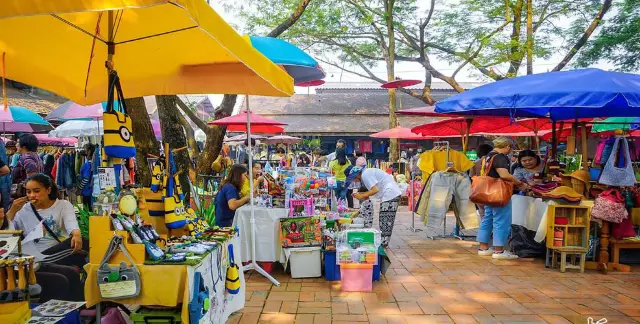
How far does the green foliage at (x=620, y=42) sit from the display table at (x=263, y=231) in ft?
40.6

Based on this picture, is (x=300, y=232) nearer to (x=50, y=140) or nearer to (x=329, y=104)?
(x=50, y=140)

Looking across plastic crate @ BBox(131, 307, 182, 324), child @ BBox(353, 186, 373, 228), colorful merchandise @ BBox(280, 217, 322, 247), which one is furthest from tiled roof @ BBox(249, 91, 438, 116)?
plastic crate @ BBox(131, 307, 182, 324)

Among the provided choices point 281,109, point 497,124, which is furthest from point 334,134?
point 497,124

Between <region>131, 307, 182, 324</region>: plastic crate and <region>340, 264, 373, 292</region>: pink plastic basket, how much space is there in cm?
215

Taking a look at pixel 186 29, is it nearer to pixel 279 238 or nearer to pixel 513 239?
pixel 279 238

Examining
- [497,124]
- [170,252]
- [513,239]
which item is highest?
[497,124]

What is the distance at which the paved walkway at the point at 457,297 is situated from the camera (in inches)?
149

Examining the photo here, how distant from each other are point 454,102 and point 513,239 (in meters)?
2.10

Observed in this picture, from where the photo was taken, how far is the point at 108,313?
9.39 ft

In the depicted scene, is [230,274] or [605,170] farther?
[605,170]

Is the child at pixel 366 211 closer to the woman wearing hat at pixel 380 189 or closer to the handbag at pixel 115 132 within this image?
the woman wearing hat at pixel 380 189

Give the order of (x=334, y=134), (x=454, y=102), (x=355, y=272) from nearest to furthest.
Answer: (x=355, y=272)
(x=454, y=102)
(x=334, y=134)

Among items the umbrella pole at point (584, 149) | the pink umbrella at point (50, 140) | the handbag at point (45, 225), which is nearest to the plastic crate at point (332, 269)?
the handbag at point (45, 225)

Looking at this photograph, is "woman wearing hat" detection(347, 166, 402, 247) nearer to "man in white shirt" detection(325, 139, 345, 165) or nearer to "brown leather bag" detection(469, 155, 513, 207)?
"brown leather bag" detection(469, 155, 513, 207)
